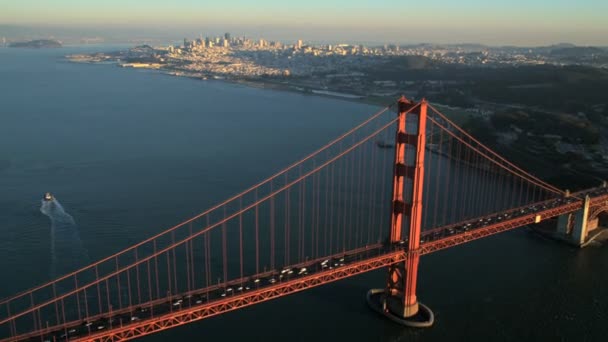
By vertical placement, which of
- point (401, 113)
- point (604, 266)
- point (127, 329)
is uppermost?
point (401, 113)

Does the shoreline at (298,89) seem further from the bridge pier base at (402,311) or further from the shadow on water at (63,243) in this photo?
the bridge pier base at (402,311)

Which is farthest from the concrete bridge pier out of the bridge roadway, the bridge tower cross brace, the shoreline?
the shoreline

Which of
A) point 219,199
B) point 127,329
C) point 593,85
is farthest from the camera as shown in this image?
point 593,85

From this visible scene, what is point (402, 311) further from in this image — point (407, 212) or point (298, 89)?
point (298, 89)

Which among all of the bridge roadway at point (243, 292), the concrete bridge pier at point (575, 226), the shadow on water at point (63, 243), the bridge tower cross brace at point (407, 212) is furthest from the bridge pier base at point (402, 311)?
the shadow on water at point (63, 243)

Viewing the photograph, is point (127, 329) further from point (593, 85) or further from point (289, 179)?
point (593, 85)

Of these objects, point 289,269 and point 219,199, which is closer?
point 289,269

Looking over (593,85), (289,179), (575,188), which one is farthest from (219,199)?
(593,85)
